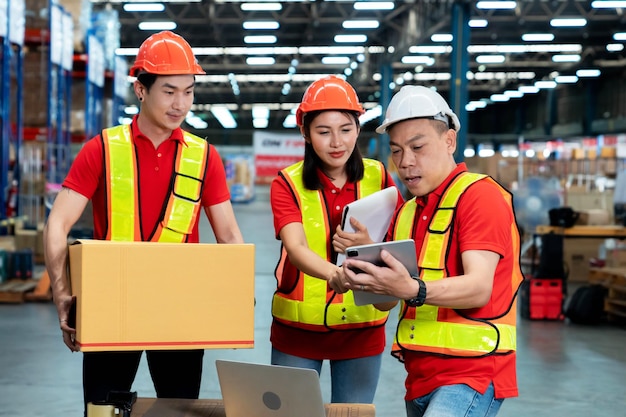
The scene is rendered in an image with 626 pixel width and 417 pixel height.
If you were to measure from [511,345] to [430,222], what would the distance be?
38 centimetres

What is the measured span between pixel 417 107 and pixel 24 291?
28.8 feet

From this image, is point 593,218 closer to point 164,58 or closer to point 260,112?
point 164,58

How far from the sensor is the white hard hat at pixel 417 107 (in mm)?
2223

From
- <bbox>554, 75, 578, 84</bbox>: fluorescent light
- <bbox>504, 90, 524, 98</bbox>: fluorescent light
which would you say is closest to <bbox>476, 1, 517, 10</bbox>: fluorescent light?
<bbox>554, 75, 578, 84</bbox>: fluorescent light

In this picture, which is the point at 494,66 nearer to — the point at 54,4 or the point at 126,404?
the point at 54,4

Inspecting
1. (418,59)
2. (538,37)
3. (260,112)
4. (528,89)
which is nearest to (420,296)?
(538,37)

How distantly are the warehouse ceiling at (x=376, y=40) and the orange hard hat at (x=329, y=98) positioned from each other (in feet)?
46.4

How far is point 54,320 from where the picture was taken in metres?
8.88

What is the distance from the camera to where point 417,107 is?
7.30 feet

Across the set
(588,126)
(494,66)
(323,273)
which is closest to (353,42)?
(494,66)

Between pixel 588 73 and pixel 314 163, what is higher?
pixel 588 73

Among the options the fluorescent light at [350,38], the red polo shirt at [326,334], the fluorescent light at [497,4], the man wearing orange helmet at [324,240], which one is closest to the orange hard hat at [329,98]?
the man wearing orange helmet at [324,240]

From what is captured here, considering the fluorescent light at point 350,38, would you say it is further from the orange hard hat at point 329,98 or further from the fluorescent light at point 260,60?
the orange hard hat at point 329,98

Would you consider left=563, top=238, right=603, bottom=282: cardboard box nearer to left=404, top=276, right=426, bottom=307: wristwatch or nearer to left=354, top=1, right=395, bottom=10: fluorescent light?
left=354, top=1, right=395, bottom=10: fluorescent light
